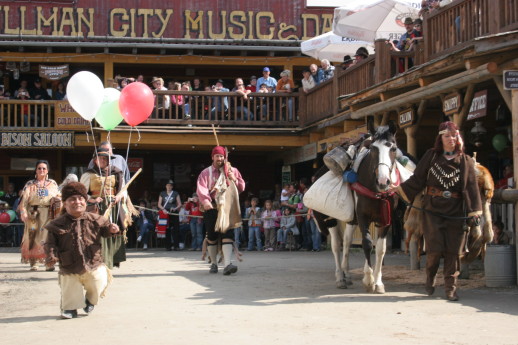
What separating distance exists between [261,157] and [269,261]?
12604 mm

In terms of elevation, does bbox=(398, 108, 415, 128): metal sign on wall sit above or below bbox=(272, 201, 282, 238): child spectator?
above

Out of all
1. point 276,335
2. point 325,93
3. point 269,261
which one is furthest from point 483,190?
point 325,93

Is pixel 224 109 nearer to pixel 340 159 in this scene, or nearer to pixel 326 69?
pixel 326 69

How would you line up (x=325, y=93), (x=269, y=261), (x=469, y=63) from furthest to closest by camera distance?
(x=325, y=93), (x=269, y=261), (x=469, y=63)

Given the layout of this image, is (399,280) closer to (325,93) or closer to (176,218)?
(325,93)

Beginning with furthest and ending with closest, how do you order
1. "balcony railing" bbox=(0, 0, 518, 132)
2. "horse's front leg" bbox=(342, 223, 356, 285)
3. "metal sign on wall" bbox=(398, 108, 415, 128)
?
"metal sign on wall" bbox=(398, 108, 415, 128), "balcony railing" bbox=(0, 0, 518, 132), "horse's front leg" bbox=(342, 223, 356, 285)

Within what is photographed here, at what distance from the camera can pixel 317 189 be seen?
36.0ft

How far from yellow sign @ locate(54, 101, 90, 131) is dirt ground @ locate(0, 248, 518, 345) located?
11.8 metres

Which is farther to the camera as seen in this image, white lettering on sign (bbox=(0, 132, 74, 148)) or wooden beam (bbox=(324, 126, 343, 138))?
white lettering on sign (bbox=(0, 132, 74, 148))

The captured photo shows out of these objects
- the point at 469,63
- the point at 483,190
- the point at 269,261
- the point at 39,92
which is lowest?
the point at 269,261

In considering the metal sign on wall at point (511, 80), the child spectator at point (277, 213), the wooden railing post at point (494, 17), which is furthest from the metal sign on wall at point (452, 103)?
the child spectator at point (277, 213)

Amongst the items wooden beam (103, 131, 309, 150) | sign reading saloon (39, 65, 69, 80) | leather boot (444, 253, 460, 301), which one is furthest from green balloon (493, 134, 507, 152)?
sign reading saloon (39, 65, 69, 80)

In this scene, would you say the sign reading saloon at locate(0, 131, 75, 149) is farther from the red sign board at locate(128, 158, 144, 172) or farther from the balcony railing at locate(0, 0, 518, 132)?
the red sign board at locate(128, 158, 144, 172)

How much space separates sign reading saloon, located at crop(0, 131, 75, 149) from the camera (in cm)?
2434
